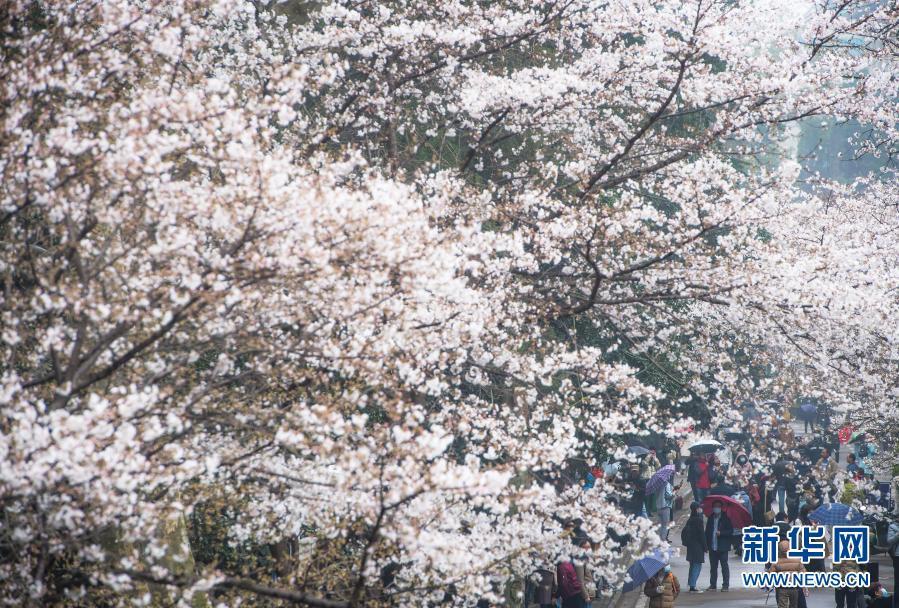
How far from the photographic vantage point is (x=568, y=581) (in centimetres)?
1258

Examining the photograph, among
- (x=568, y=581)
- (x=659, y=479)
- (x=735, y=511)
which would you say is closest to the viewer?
(x=568, y=581)

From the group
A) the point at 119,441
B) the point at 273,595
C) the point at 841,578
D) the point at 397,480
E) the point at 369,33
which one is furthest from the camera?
the point at 841,578

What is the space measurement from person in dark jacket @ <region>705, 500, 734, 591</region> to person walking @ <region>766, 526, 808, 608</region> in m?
2.43

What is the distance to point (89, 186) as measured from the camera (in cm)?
552

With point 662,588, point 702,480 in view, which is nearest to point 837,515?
point 662,588

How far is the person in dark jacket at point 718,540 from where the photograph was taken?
53.5ft

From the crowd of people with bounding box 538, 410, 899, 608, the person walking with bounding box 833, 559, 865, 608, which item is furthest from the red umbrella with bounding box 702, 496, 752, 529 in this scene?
the person walking with bounding box 833, 559, 865, 608

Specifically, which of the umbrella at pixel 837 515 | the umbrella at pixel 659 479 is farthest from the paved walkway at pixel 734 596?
the umbrella at pixel 659 479

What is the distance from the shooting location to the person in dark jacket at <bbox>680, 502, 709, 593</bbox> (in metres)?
16.2

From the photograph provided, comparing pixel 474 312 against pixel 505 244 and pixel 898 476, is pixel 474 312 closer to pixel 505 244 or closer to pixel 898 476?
pixel 505 244

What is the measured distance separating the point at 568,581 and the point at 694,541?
4652mm

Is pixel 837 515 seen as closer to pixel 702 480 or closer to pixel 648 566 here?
pixel 648 566

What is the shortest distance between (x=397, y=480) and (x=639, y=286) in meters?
9.14

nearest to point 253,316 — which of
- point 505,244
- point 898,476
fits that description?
point 505,244
